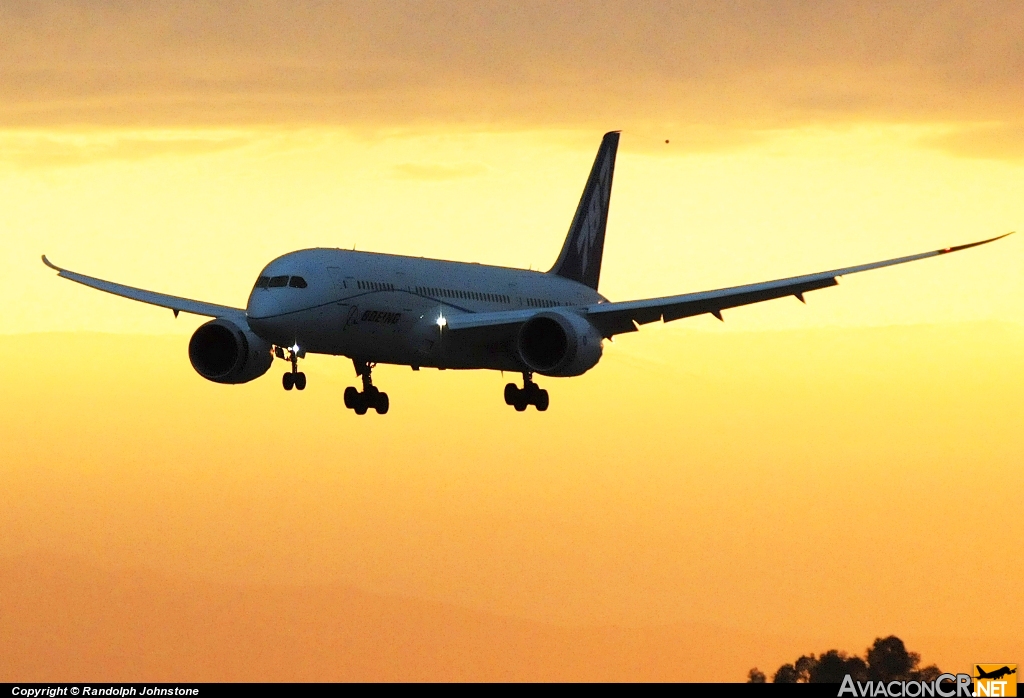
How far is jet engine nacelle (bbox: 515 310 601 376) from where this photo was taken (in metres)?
66.6

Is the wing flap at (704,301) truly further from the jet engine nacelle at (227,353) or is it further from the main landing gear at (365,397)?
the jet engine nacelle at (227,353)

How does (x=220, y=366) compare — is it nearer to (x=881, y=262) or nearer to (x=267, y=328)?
(x=267, y=328)

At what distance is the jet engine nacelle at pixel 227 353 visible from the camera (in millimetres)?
67938

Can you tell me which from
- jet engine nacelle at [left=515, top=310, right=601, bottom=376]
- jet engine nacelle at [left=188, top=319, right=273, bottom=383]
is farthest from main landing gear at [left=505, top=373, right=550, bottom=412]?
jet engine nacelle at [left=188, top=319, right=273, bottom=383]

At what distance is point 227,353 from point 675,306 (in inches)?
663

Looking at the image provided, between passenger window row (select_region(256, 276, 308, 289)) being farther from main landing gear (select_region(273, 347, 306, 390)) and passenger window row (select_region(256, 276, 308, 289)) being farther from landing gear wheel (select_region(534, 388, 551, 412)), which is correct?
landing gear wheel (select_region(534, 388, 551, 412))

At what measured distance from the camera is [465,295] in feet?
234

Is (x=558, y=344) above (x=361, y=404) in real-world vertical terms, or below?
above

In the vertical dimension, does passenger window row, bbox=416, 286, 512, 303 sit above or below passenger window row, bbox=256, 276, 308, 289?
above

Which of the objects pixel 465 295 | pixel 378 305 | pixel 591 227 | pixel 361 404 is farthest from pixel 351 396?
pixel 591 227

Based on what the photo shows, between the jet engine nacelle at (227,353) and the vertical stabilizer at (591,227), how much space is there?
65.7 feet

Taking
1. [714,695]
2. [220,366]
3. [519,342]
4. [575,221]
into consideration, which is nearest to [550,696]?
[714,695]

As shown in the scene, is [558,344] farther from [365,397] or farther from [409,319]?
[365,397]

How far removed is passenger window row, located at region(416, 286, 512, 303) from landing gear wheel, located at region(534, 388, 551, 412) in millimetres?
3984
